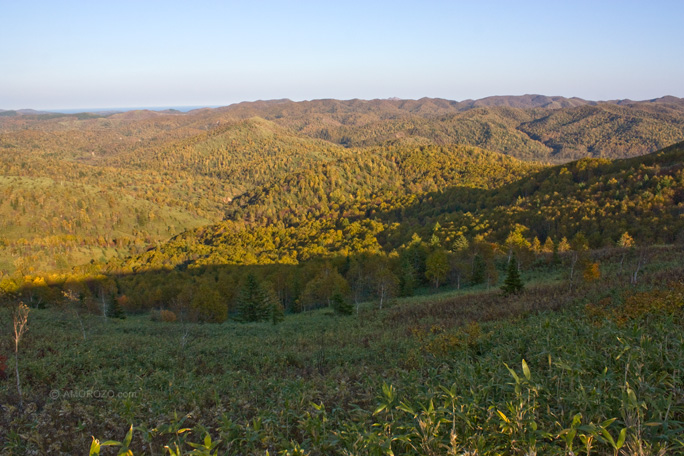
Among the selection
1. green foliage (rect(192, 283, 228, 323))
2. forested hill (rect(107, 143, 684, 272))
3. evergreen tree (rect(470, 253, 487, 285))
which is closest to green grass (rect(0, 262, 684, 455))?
green foliage (rect(192, 283, 228, 323))

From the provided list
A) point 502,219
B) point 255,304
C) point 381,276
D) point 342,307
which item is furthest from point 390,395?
point 502,219

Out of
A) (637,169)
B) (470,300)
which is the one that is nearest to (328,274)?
(470,300)

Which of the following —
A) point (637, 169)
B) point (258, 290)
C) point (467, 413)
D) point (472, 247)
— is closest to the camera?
point (467, 413)

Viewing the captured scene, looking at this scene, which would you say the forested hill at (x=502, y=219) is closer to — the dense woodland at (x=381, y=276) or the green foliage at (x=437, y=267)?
the dense woodland at (x=381, y=276)

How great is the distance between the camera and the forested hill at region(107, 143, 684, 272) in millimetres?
63125

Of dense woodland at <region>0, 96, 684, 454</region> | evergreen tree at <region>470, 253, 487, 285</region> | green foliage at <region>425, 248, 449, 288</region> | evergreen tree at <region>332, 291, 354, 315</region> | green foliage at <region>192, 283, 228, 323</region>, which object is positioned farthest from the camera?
green foliage at <region>425, 248, 449, 288</region>

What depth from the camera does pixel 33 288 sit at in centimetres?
5772

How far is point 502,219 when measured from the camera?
82.9 m

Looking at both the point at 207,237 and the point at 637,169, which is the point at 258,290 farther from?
the point at 207,237

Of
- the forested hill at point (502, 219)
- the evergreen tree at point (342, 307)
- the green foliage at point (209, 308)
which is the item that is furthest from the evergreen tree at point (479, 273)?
the green foliage at point (209, 308)

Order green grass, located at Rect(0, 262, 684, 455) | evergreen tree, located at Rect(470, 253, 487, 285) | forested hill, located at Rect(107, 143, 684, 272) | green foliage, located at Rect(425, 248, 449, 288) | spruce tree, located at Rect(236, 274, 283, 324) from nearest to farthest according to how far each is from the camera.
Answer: green grass, located at Rect(0, 262, 684, 455), spruce tree, located at Rect(236, 274, 283, 324), evergreen tree, located at Rect(470, 253, 487, 285), green foliage, located at Rect(425, 248, 449, 288), forested hill, located at Rect(107, 143, 684, 272)

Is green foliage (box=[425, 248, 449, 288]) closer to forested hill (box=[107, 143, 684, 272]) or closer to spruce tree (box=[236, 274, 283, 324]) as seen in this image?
forested hill (box=[107, 143, 684, 272])

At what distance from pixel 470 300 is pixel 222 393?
79.4 feet

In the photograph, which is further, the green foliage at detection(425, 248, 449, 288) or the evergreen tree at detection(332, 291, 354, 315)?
the green foliage at detection(425, 248, 449, 288)
